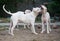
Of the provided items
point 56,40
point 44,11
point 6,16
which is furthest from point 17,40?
point 6,16

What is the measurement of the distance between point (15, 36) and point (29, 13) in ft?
4.37

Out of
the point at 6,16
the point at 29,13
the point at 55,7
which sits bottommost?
the point at 6,16

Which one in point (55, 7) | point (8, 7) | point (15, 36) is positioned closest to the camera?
point (15, 36)

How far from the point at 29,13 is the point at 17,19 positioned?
0.72 m

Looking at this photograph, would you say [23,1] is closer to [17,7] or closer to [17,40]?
[17,7]

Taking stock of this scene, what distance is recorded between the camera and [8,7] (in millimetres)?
17812

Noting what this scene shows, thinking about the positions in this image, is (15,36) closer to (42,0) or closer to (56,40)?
(56,40)

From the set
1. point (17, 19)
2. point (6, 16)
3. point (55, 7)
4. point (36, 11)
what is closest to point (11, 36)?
point (17, 19)

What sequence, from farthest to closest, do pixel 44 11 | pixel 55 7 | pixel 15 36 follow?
pixel 55 7, pixel 44 11, pixel 15 36

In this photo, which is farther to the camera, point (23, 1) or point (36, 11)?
point (23, 1)

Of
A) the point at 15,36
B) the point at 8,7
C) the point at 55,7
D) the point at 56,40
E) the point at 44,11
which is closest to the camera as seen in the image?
the point at 56,40

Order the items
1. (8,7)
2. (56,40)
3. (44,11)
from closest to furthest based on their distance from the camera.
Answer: (56,40) → (44,11) → (8,7)

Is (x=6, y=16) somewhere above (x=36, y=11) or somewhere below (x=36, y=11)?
below

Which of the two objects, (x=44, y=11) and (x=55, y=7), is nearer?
(x=44, y=11)
